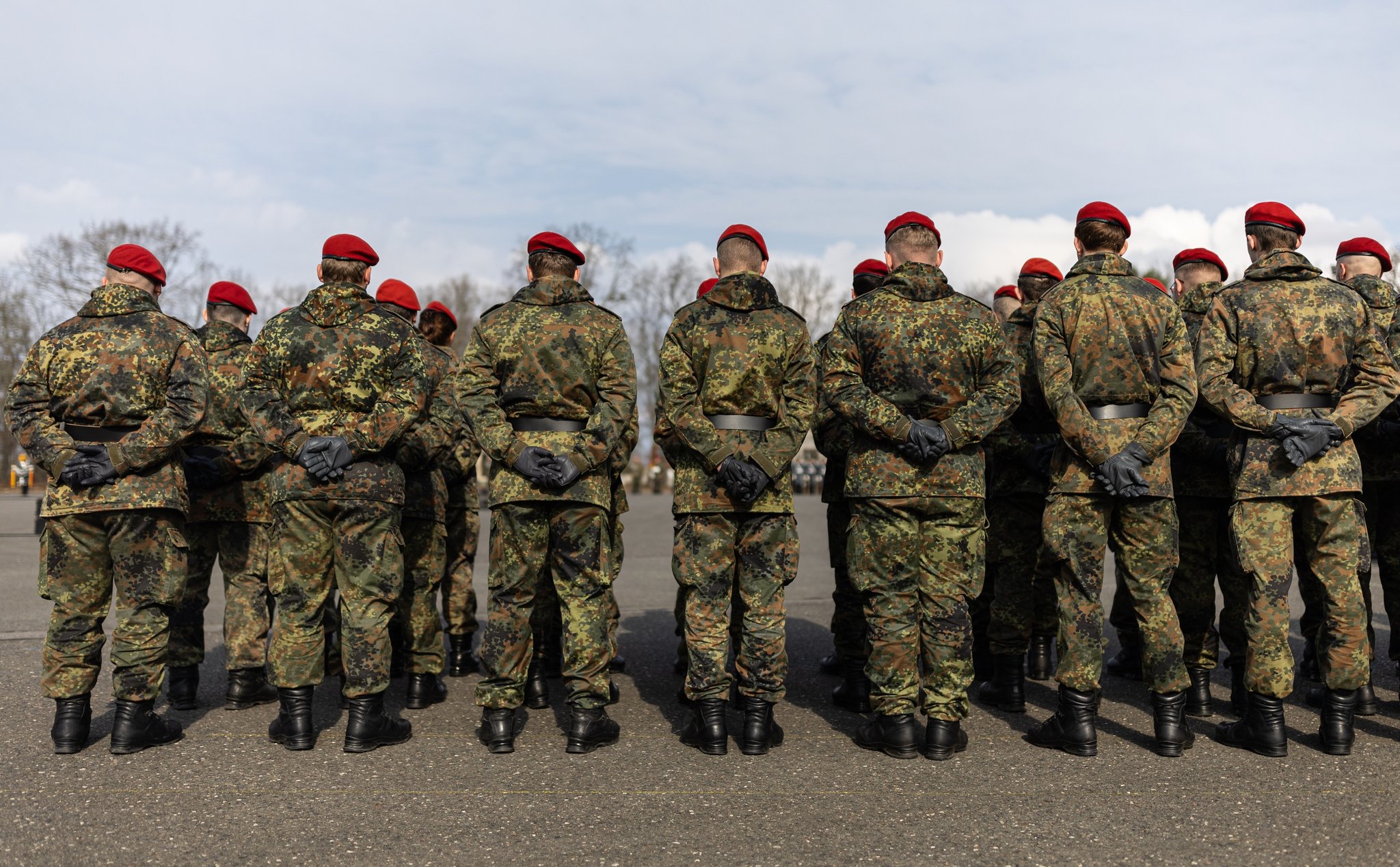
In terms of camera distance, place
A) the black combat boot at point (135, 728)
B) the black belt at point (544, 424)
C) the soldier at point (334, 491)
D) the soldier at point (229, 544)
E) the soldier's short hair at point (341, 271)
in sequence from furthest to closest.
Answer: the soldier at point (229, 544) < the soldier's short hair at point (341, 271) < the black belt at point (544, 424) < the soldier at point (334, 491) < the black combat boot at point (135, 728)

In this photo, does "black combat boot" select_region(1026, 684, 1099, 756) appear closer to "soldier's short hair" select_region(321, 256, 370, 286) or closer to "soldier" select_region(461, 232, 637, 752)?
"soldier" select_region(461, 232, 637, 752)

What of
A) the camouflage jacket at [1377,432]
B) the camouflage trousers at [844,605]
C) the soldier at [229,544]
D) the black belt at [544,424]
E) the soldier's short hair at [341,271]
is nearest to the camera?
the black belt at [544,424]

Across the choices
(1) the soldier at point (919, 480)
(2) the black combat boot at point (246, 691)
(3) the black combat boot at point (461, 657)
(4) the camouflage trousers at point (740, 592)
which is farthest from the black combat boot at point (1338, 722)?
(2) the black combat boot at point (246, 691)

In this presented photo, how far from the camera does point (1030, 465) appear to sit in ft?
18.2

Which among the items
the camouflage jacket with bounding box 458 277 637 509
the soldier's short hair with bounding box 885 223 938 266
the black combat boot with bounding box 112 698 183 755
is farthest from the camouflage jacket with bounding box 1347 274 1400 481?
the black combat boot with bounding box 112 698 183 755

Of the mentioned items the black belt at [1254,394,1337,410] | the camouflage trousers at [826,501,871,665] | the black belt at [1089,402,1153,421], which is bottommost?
the camouflage trousers at [826,501,871,665]

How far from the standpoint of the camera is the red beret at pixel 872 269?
645 centimetres

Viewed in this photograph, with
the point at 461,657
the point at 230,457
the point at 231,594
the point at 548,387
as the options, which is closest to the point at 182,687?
the point at 231,594

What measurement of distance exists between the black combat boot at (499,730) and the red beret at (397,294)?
2.80 m

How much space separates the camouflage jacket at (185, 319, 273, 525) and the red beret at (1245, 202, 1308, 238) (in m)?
5.40

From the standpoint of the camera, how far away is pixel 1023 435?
5.76 metres

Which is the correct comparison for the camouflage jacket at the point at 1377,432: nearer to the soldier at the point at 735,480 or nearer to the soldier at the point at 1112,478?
the soldier at the point at 1112,478

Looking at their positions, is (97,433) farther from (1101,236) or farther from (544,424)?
(1101,236)

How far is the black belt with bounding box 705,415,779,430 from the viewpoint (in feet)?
16.0
